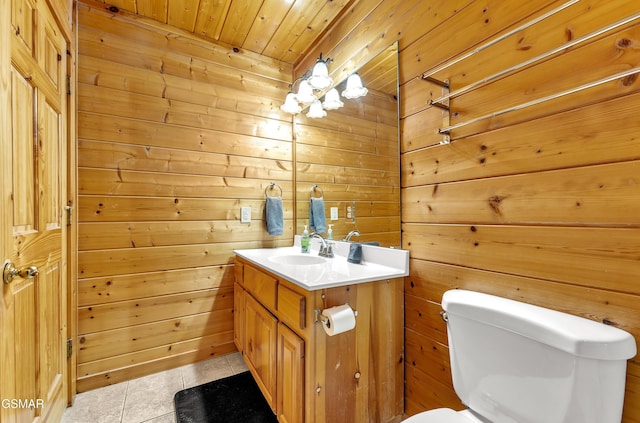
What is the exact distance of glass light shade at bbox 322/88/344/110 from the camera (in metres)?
1.88

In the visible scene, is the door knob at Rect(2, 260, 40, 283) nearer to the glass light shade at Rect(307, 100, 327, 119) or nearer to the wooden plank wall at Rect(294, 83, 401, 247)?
the wooden plank wall at Rect(294, 83, 401, 247)

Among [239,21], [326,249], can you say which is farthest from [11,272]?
[239,21]

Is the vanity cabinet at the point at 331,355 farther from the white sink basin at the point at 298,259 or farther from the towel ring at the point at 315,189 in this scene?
the towel ring at the point at 315,189

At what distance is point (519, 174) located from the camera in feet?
3.23

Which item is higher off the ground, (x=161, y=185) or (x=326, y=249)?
(x=161, y=185)

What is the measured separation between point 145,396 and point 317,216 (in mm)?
1550

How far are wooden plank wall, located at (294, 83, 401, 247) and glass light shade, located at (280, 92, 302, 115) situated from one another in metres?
0.09

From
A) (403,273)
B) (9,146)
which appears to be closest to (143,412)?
(9,146)

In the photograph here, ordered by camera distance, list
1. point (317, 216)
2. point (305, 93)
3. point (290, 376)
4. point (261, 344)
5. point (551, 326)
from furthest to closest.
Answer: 1. point (317, 216)
2. point (305, 93)
3. point (261, 344)
4. point (290, 376)
5. point (551, 326)

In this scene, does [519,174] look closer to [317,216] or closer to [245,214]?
[317,216]

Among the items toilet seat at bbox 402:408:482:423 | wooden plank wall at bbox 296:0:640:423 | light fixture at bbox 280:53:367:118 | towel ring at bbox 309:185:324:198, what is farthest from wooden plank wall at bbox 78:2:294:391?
toilet seat at bbox 402:408:482:423

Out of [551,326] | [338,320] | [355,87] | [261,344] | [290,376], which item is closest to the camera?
[551,326]

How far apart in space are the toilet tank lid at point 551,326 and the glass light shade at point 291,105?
1766 millimetres

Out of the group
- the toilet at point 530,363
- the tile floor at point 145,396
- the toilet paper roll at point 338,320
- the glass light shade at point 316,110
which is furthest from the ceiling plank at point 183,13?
the tile floor at point 145,396
